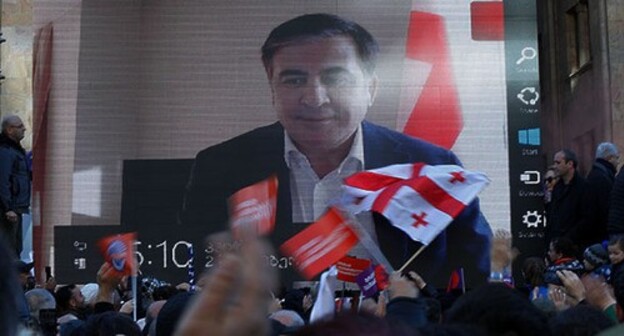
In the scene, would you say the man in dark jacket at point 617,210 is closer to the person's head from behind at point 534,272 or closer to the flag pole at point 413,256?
the person's head from behind at point 534,272

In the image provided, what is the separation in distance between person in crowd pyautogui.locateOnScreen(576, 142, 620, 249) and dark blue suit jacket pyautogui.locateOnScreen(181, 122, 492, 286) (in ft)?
3.61

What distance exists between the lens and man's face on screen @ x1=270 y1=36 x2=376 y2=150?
1395 cm

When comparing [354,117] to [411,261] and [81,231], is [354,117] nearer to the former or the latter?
[411,261]

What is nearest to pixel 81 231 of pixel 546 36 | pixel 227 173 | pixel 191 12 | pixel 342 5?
pixel 227 173

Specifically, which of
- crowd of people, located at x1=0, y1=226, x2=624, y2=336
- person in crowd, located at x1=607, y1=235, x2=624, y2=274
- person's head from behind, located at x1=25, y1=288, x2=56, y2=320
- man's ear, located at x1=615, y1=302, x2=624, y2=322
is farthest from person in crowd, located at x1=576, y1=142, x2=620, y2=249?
man's ear, located at x1=615, y1=302, x2=624, y2=322

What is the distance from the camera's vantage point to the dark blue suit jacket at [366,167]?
1387 centimetres

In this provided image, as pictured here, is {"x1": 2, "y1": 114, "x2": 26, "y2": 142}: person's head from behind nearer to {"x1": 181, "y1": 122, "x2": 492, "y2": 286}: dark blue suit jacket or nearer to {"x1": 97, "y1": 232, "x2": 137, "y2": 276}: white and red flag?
{"x1": 97, "y1": 232, "x2": 137, "y2": 276}: white and red flag

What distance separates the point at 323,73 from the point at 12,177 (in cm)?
350

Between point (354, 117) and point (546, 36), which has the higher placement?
point (546, 36)

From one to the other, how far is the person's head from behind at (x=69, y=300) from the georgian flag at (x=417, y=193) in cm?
365

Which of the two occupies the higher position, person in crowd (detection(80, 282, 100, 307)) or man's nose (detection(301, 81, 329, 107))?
man's nose (detection(301, 81, 329, 107))

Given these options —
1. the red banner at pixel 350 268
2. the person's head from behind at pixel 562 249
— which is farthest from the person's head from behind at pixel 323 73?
the person's head from behind at pixel 562 249

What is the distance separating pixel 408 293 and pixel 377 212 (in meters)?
8.62

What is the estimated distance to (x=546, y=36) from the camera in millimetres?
28109
